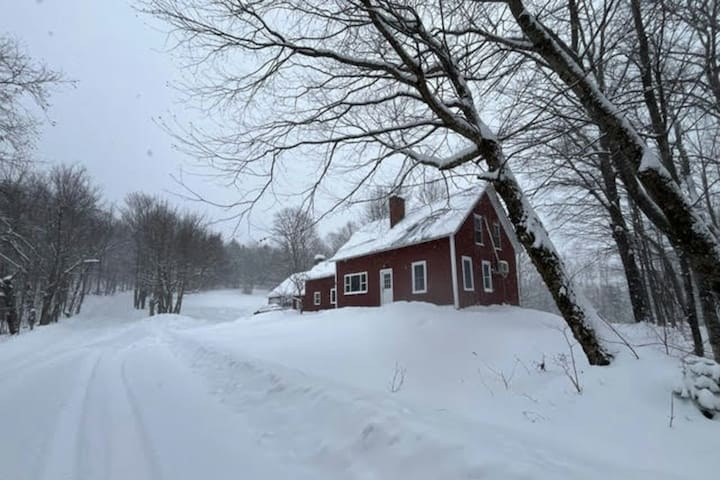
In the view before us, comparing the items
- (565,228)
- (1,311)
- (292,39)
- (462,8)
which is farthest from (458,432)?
(1,311)

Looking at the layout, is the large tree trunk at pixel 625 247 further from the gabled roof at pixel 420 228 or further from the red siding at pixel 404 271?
the red siding at pixel 404 271

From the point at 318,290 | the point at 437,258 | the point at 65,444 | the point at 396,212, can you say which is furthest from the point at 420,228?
the point at 65,444

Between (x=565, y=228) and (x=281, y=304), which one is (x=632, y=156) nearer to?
(x=565, y=228)

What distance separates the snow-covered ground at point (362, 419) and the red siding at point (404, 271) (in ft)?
23.9

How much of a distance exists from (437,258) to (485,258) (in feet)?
10.8

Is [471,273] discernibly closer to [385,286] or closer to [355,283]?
[385,286]

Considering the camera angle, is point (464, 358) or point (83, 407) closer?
point (83, 407)

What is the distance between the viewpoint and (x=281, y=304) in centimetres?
3316

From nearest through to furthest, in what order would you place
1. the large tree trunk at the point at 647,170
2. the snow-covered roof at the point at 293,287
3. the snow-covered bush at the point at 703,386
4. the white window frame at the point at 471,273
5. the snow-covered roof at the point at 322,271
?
the snow-covered bush at the point at 703,386 < the large tree trunk at the point at 647,170 < the white window frame at the point at 471,273 < the snow-covered roof at the point at 322,271 < the snow-covered roof at the point at 293,287

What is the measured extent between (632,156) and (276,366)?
244 inches

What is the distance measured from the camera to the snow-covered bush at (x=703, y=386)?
128 inches

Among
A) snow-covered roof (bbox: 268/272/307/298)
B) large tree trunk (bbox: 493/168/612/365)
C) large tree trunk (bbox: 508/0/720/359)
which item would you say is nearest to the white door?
snow-covered roof (bbox: 268/272/307/298)

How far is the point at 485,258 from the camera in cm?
1655

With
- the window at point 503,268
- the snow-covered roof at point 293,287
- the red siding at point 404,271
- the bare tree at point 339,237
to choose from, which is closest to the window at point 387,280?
the red siding at point 404,271
